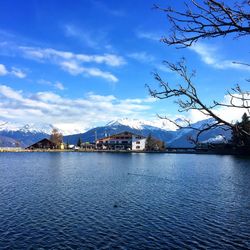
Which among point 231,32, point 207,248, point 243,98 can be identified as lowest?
point 207,248

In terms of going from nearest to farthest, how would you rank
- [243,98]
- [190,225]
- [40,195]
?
[243,98] < [190,225] < [40,195]

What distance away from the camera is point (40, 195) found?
1624 inches

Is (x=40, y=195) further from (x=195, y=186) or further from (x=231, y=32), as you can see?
(x=231, y=32)

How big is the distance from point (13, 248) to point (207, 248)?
12.2m

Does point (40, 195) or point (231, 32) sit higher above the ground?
point (231, 32)

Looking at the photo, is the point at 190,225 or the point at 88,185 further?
the point at 88,185

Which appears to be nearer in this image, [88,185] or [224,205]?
[224,205]

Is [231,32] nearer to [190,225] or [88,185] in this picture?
[190,225]

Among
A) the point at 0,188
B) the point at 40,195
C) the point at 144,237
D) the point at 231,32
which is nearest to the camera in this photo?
the point at 231,32

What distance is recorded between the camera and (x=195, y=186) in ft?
170

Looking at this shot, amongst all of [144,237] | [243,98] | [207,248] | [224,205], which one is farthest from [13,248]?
[224,205]

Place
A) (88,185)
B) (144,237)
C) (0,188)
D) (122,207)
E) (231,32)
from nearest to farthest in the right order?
(231,32) → (144,237) → (122,207) → (0,188) → (88,185)

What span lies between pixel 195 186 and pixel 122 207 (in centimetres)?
2046

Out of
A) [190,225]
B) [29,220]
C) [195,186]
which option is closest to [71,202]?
[29,220]
